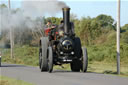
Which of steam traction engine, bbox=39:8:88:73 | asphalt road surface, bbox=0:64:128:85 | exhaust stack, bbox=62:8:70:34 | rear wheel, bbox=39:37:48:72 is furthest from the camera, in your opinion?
rear wheel, bbox=39:37:48:72

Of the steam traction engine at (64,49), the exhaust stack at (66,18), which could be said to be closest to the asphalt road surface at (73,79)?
the steam traction engine at (64,49)

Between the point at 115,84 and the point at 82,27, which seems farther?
the point at 82,27

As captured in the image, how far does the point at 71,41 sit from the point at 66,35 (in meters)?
0.41

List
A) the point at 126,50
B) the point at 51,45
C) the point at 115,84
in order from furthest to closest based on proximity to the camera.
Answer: the point at 126,50
the point at 51,45
the point at 115,84

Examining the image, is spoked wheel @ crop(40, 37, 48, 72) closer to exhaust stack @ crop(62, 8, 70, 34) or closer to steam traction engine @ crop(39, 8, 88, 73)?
steam traction engine @ crop(39, 8, 88, 73)

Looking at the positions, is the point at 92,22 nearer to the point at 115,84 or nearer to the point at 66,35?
the point at 66,35

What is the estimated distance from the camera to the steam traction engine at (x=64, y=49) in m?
19.9

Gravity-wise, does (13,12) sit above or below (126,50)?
above

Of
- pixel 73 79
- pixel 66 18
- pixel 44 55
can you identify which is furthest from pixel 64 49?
pixel 73 79

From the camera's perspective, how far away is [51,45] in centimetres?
2098

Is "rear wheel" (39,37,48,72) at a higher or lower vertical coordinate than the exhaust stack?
lower

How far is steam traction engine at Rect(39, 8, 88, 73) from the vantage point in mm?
19906

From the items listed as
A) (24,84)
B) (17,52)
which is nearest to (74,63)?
(24,84)

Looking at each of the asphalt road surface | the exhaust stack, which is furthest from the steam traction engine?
the asphalt road surface
